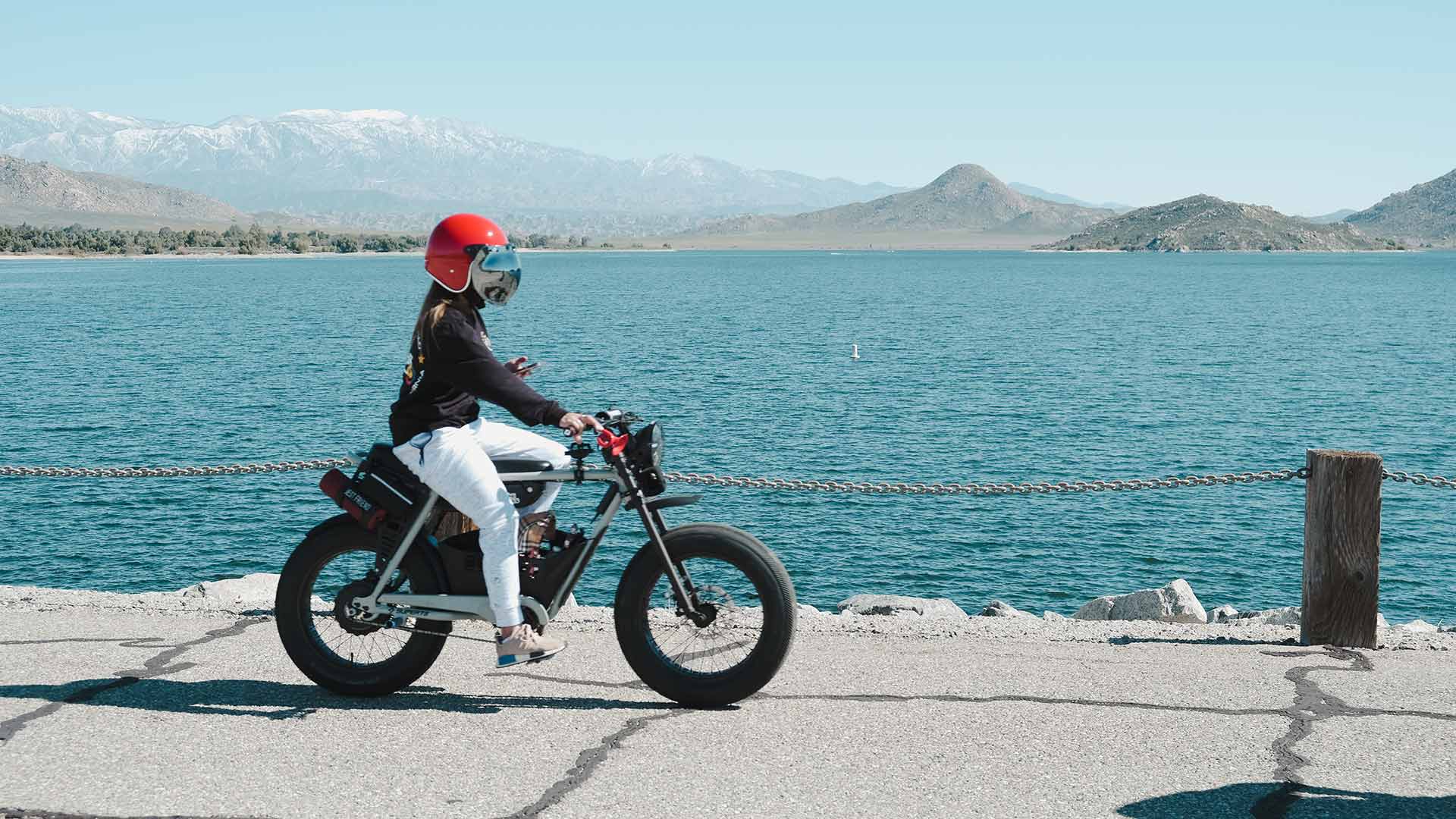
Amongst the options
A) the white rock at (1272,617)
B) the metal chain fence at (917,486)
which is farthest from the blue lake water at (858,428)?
the metal chain fence at (917,486)

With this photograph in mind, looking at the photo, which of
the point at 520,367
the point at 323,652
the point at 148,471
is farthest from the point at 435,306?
the point at 148,471

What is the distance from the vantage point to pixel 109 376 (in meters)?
49.0

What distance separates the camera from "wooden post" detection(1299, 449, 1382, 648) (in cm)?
791

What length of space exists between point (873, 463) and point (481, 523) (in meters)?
25.3

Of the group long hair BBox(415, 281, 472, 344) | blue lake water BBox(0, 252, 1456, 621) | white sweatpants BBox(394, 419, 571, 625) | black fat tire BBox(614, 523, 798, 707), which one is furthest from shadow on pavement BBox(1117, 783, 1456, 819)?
blue lake water BBox(0, 252, 1456, 621)

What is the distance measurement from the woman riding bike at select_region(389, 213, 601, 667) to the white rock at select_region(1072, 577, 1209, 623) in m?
9.03

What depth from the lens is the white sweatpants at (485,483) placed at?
20.8 feet

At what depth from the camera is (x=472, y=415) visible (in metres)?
6.61

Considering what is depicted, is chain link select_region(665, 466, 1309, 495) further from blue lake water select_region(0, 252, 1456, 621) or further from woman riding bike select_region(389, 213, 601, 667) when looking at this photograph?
blue lake water select_region(0, 252, 1456, 621)

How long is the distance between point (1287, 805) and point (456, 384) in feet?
12.8

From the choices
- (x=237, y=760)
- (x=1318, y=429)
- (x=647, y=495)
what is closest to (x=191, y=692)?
(x=237, y=760)

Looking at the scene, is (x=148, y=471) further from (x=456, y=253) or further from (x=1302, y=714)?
(x=1302, y=714)

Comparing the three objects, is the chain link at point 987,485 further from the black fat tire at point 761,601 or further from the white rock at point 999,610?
the white rock at point 999,610

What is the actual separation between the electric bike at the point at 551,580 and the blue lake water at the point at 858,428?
1230 centimetres
